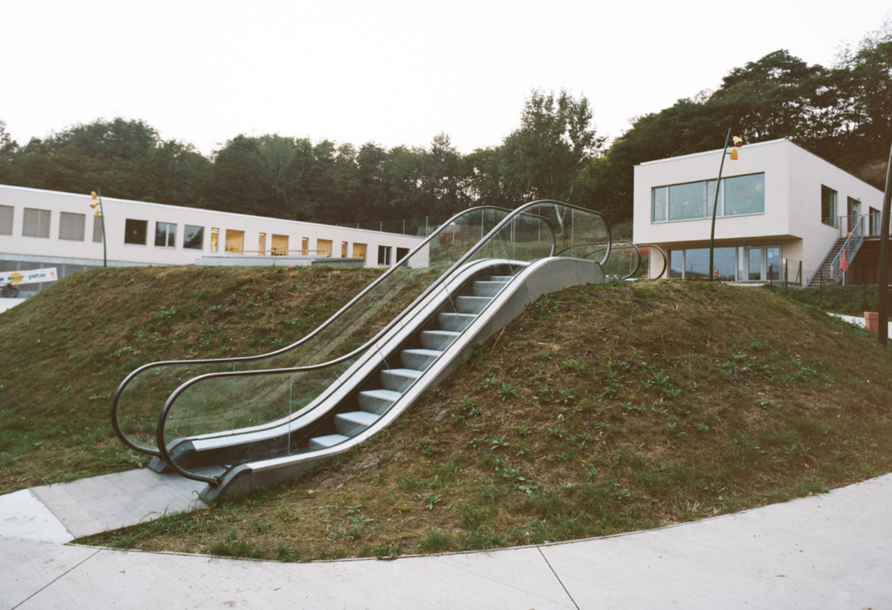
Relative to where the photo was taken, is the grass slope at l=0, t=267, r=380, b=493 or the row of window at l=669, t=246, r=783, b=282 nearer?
the grass slope at l=0, t=267, r=380, b=493

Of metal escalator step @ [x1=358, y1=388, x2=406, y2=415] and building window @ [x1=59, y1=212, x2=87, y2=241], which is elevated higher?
building window @ [x1=59, y1=212, x2=87, y2=241]

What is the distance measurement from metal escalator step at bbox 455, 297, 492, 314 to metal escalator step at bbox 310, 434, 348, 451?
8.87ft

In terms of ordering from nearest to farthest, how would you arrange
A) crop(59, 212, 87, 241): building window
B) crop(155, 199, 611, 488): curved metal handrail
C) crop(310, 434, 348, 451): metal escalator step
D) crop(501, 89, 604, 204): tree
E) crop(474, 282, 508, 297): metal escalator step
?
1. crop(155, 199, 611, 488): curved metal handrail
2. crop(310, 434, 348, 451): metal escalator step
3. crop(474, 282, 508, 297): metal escalator step
4. crop(59, 212, 87, 241): building window
5. crop(501, 89, 604, 204): tree

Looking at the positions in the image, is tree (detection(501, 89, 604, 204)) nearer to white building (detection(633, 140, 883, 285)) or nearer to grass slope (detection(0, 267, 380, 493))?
white building (detection(633, 140, 883, 285))

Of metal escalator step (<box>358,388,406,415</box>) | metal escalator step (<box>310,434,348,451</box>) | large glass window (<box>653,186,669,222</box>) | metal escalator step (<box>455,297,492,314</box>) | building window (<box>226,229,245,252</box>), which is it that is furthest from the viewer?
building window (<box>226,229,245,252</box>)

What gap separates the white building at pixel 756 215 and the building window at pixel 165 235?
2810cm

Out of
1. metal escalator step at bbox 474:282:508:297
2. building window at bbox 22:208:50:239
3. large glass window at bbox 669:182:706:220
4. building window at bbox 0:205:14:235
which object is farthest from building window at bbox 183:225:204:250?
metal escalator step at bbox 474:282:508:297

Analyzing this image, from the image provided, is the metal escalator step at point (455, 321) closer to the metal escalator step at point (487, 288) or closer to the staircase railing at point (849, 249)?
the metal escalator step at point (487, 288)

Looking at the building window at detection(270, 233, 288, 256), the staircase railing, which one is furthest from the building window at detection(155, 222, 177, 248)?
the staircase railing

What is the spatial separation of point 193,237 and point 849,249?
3805cm

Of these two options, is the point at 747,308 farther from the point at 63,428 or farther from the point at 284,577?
the point at 63,428

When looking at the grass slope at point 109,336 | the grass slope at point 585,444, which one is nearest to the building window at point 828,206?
the grass slope at point 585,444

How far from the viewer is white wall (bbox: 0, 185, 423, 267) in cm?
2905

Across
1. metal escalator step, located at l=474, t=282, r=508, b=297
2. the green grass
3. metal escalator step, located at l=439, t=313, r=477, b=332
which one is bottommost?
metal escalator step, located at l=439, t=313, r=477, b=332
